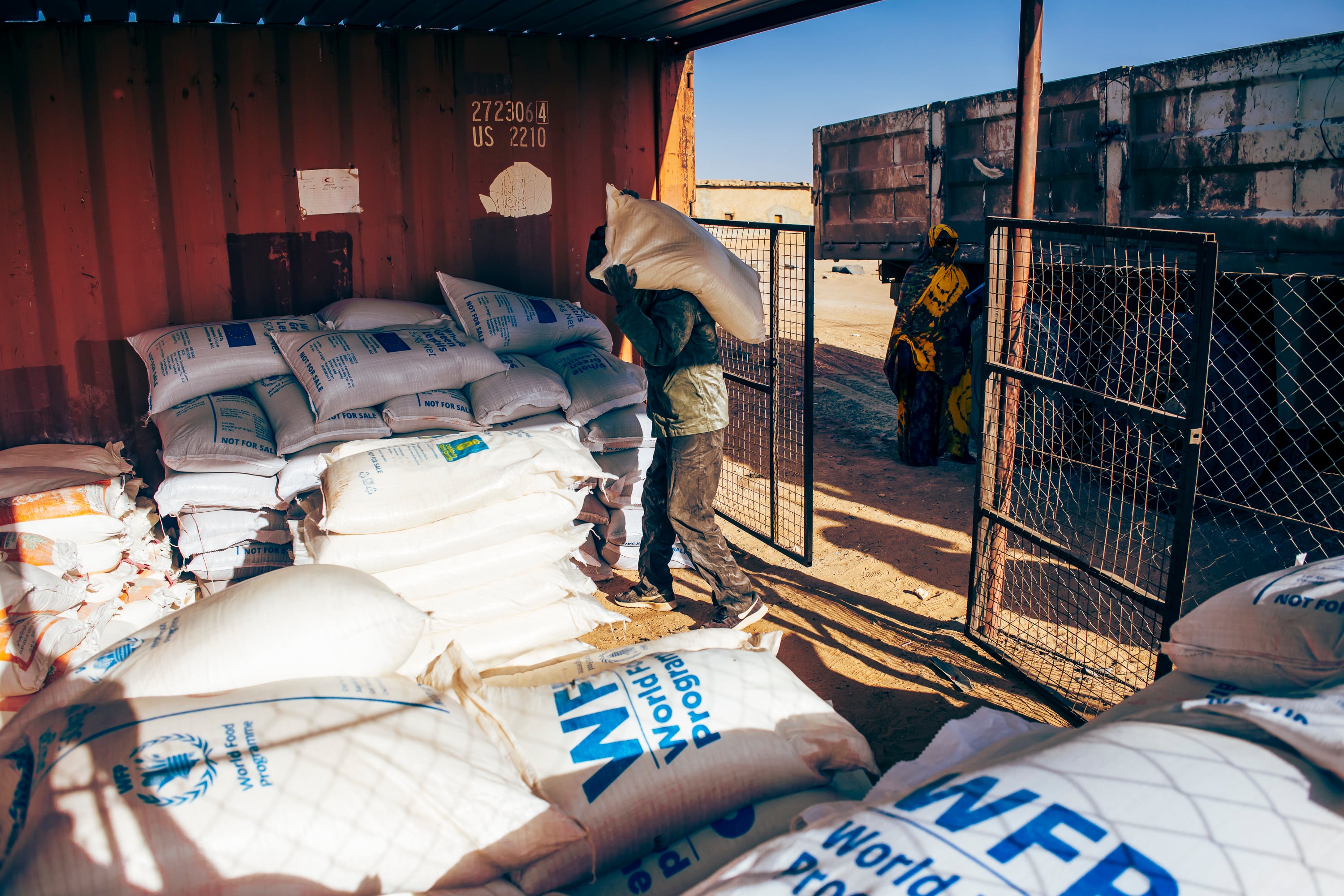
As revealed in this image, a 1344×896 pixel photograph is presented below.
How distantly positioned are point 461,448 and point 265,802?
6.25 ft

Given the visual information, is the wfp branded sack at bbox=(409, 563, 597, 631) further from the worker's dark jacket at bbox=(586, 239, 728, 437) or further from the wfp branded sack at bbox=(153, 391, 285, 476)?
the wfp branded sack at bbox=(153, 391, 285, 476)

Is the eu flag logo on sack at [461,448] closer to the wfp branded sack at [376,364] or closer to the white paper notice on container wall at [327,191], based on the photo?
the wfp branded sack at [376,364]

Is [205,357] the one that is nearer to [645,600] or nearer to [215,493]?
[215,493]

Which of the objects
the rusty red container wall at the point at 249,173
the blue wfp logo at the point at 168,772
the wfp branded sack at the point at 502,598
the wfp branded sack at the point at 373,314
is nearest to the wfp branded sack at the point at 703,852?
the blue wfp logo at the point at 168,772

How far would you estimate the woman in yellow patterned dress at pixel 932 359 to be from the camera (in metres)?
6.02

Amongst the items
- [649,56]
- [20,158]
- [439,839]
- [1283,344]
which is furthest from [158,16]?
[1283,344]

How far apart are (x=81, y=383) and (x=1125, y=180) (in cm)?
597

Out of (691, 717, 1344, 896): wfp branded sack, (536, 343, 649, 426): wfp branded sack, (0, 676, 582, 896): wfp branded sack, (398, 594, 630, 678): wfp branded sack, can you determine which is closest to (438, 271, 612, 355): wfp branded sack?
(536, 343, 649, 426): wfp branded sack

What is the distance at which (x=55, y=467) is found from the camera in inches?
148

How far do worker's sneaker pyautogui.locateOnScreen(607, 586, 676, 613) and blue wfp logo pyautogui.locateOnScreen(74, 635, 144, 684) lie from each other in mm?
2298

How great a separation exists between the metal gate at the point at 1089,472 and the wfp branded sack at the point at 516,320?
6.99ft

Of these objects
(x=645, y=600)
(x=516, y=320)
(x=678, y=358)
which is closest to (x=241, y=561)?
(x=516, y=320)

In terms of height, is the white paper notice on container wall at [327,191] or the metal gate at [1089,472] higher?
the white paper notice on container wall at [327,191]

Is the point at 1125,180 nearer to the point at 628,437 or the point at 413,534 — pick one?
the point at 628,437
